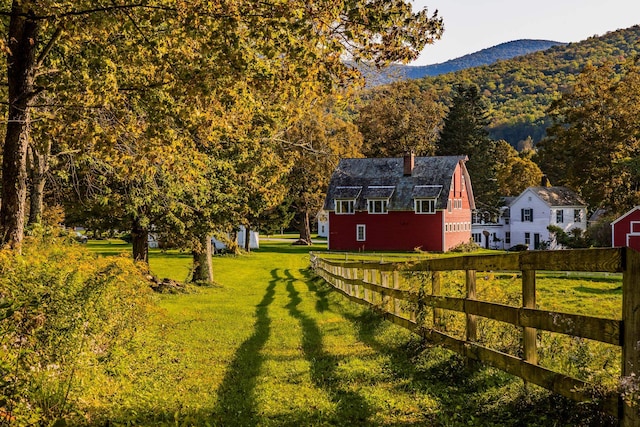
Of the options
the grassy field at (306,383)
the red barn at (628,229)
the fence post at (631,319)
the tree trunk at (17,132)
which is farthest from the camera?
the red barn at (628,229)

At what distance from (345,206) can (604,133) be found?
94.2 ft

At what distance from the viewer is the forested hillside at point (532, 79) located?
501ft

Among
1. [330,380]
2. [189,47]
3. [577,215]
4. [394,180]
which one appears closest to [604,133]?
[577,215]

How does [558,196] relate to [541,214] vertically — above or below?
above

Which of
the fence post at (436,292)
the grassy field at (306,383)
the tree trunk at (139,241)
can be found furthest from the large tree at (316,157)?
the fence post at (436,292)

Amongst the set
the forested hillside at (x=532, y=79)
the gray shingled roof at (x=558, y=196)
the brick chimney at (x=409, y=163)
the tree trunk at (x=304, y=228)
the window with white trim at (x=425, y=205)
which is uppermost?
the forested hillside at (x=532, y=79)

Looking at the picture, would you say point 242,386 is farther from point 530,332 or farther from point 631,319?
point 631,319

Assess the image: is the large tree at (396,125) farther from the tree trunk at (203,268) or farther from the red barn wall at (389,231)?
the tree trunk at (203,268)

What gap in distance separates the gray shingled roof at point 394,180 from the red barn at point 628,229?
1610 centimetres

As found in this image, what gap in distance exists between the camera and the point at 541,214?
6688 cm

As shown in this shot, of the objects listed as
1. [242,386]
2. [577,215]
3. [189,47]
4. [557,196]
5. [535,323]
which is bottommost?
[242,386]

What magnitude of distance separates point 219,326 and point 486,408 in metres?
8.51

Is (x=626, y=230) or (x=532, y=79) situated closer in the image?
(x=626, y=230)

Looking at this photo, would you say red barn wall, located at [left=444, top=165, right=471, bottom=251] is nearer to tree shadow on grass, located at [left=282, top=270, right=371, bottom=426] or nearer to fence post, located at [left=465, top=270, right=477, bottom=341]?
tree shadow on grass, located at [left=282, top=270, right=371, bottom=426]
